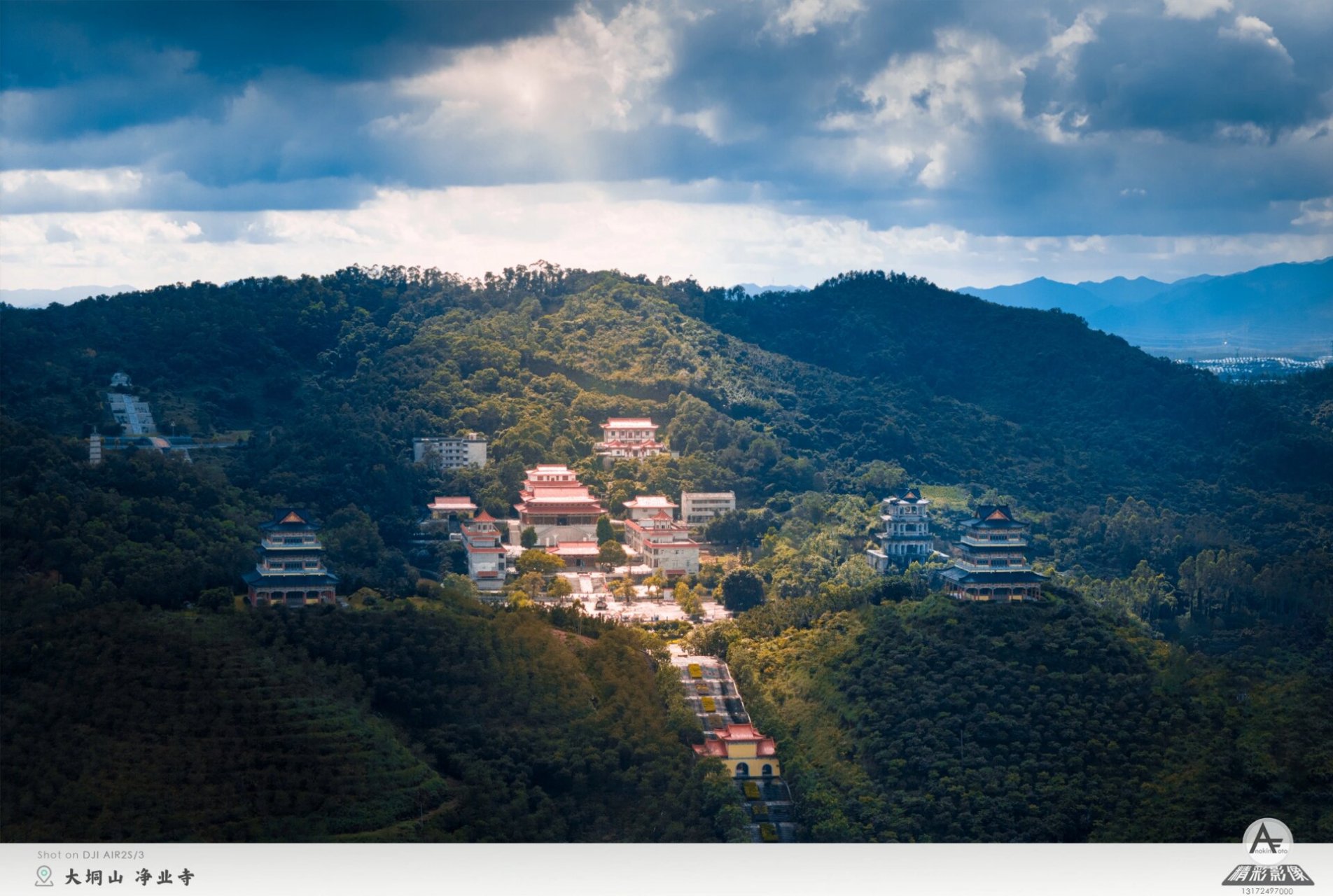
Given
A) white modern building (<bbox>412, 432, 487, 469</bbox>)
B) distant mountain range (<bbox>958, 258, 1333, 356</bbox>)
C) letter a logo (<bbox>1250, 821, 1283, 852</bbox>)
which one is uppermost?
distant mountain range (<bbox>958, 258, 1333, 356</bbox>)

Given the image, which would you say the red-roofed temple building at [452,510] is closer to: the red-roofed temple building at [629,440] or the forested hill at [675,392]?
the forested hill at [675,392]

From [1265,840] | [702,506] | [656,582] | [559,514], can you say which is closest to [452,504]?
[559,514]

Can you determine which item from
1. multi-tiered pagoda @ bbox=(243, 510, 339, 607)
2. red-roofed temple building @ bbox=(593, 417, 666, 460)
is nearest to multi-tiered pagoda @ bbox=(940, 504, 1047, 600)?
red-roofed temple building @ bbox=(593, 417, 666, 460)

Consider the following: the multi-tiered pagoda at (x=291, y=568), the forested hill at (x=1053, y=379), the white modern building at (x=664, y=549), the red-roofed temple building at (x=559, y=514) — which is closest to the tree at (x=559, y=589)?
the white modern building at (x=664, y=549)

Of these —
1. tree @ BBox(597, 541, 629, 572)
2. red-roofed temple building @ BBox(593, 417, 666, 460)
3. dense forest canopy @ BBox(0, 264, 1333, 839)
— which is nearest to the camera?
dense forest canopy @ BBox(0, 264, 1333, 839)

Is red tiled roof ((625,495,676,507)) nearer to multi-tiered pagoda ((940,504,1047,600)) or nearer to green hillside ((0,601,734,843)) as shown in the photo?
multi-tiered pagoda ((940,504,1047,600))

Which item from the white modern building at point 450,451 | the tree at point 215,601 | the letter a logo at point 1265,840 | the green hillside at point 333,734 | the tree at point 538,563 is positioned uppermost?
the white modern building at point 450,451
